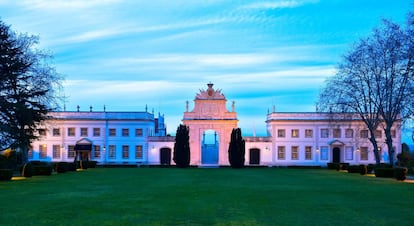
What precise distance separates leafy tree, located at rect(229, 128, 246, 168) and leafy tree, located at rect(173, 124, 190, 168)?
205 inches

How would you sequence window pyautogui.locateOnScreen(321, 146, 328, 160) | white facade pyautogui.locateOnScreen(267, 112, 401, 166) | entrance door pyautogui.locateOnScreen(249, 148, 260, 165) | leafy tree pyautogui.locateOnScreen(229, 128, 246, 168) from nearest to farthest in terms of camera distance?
leafy tree pyautogui.locateOnScreen(229, 128, 246, 168), white facade pyautogui.locateOnScreen(267, 112, 401, 166), window pyautogui.locateOnScreen(321, 146, 328, 160), entrance door pyautogui.locateOnScreen(249, 148, 260, 165)

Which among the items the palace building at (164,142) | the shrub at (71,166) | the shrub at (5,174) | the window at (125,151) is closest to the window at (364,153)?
the palace building at (164,142)

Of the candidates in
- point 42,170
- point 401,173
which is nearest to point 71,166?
point 42,170

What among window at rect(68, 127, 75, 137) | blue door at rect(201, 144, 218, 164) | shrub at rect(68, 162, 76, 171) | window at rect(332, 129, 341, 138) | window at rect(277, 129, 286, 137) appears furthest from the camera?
blue door at rect(201, 144, 218, 164)

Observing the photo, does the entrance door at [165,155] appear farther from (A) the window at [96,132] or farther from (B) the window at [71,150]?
(B) the window at [71,150]

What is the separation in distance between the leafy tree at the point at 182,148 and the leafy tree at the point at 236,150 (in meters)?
5.21

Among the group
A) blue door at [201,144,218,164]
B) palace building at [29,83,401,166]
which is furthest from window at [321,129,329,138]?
blue door at [201,144,218,164]

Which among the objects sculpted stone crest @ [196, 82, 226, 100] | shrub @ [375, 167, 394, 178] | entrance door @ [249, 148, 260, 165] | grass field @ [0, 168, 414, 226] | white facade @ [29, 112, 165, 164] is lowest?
grass field @ [0, 168, 414, 226]

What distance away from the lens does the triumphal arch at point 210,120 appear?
220 feet

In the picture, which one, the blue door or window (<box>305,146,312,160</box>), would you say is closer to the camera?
window (<box>305,146,312,160</box>)

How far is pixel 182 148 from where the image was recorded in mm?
62281

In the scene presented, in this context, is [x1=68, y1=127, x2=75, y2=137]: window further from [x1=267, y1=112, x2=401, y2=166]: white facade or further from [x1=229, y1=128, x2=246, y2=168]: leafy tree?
[x1=267, y1=112, x2=401, y2=166]: white facade

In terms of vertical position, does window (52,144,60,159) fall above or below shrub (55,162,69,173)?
above

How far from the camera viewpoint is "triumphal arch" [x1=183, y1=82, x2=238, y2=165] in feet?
220
